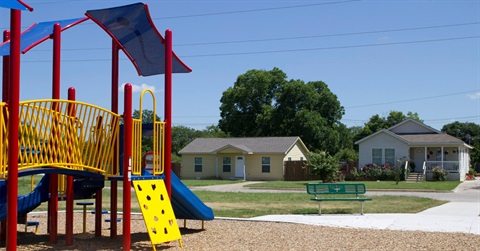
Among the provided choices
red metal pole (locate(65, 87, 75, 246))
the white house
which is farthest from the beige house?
red metal pole (locate(65, 87, 75, 246))

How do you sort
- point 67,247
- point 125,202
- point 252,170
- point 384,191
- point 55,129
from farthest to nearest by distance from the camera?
1. point 252,170
2. point 384,191
3. point 67,247
4. point 125,202
5. point 55,129

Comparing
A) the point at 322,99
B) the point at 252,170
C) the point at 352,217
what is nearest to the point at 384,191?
the point at 352,217

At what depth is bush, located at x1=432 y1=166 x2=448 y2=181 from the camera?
43.8 metres

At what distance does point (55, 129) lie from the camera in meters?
9.94

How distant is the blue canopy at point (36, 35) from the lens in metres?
11.7

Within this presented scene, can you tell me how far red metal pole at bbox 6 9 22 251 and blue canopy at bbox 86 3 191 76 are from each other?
338 centimetres

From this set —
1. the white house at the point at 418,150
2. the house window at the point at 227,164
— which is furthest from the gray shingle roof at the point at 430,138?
the house window at the point at 227,164

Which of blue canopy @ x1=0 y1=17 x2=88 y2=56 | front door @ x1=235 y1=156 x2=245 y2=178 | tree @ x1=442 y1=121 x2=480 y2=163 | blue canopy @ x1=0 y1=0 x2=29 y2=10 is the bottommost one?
front door @ x1=235 y1=156 x2=245 y2=178

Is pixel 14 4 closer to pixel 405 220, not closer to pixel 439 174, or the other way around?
pixel 405 220

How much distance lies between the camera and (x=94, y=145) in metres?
10.6

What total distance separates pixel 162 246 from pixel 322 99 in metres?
58.1

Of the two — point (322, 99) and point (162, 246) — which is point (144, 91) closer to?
point (162, 246)

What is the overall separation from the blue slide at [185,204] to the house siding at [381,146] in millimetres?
36220

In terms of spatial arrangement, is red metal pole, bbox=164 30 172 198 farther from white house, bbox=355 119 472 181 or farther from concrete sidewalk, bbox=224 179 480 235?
white house, bbox=355 119 472 181
